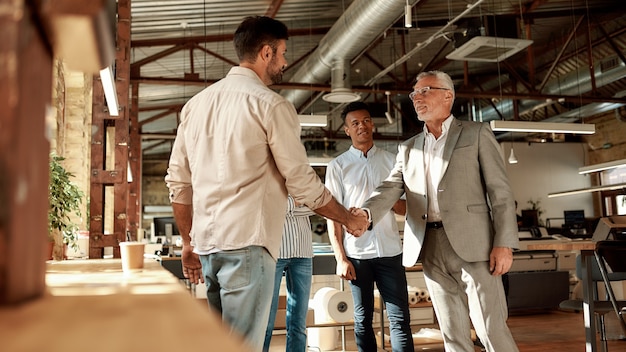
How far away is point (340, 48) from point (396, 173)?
17.9 ft

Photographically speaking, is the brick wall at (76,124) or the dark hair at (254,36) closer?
the dark hair at (254,36)

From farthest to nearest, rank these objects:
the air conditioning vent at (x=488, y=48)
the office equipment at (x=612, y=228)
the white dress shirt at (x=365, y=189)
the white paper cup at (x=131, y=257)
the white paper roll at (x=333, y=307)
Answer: the air conditioning vent at (x=488, y=48)
the white paper roll at (x=333, y=307)
the office equipment at (x=612, y=228)
the white dress shirt at (x=365, y=189)
the white paper cup at (x=131, y=257)

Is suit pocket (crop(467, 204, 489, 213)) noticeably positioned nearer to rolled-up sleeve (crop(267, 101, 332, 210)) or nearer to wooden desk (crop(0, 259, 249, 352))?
rolled-up sleeve (crop(267, 101, 332, 210))

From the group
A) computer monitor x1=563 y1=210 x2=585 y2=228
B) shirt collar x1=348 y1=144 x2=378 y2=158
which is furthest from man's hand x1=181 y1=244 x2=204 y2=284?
computer monitor x1=563 y1=210 x2=585 y2=228

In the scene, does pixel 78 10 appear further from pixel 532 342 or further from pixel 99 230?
pixel 532 342

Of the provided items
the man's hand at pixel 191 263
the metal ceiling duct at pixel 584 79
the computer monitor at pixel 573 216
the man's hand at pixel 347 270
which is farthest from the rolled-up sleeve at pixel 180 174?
the computer monitor at pixel 573 216

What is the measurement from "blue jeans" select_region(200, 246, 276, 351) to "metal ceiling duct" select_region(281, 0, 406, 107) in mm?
5268

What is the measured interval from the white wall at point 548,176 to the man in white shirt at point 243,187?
578 inches

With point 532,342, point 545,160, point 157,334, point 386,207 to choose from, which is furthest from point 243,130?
point 545,160

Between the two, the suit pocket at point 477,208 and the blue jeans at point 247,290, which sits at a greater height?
the suit pocket at point 477,208

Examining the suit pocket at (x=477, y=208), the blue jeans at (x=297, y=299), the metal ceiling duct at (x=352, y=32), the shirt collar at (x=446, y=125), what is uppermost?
the metal ceiling duct at (x=352, y=32)

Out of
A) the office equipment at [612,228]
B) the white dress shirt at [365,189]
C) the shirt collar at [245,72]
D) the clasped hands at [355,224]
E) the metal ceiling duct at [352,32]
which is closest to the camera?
the shirt collar at [245,72]

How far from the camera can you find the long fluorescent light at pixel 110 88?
2581mm

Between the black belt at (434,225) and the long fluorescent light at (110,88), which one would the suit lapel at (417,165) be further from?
the long fluorescent light at (110,88)
